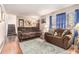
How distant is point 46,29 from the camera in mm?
8023

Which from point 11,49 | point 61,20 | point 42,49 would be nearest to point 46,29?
point 61,20

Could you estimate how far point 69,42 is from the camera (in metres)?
4.19

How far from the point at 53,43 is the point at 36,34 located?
2.79m

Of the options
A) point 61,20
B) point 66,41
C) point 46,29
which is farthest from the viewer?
point 46,29

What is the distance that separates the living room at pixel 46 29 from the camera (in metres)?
4.21

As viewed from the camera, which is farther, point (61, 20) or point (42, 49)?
point (61, 20)

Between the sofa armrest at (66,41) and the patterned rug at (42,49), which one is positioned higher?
the sofa armrest at (66,41)

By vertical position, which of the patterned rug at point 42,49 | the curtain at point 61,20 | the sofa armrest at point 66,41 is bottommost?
the patterned rug at point 42,49

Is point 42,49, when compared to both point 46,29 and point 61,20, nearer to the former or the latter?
point 61,20

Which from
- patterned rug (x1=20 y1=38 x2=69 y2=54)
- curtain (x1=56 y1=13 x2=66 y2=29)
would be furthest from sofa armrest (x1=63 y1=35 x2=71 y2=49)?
curtain (x1=56 y1=13 x2=66 y2=29)

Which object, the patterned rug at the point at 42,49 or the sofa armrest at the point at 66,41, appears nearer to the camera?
the patterned rug at the point at 42,49

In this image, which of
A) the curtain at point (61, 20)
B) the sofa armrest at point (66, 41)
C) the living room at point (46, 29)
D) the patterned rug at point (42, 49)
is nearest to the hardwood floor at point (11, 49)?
the living room at point (46, 29)

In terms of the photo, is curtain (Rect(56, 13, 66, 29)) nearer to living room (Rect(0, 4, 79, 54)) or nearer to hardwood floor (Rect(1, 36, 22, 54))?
living room (Rect(0, 4, 79, 54))

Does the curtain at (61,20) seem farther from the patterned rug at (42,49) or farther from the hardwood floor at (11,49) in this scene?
the hardwood floor at (11,49)
